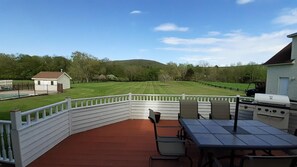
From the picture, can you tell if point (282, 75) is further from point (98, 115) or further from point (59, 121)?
point (59, 121)

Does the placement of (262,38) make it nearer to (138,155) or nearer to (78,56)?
(138,155)

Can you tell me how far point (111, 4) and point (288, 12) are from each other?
31.9 ft

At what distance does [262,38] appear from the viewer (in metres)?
13.3

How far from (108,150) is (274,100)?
453 centimetres

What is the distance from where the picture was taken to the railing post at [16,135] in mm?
2750

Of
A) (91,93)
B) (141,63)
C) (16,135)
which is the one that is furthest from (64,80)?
(141,63)

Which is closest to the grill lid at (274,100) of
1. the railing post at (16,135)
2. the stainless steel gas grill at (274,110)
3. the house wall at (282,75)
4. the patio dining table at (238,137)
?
the stainless steel gas grill at (274,110)

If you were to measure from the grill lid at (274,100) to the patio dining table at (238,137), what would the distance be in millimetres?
2069

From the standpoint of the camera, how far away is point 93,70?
40219 millimetres

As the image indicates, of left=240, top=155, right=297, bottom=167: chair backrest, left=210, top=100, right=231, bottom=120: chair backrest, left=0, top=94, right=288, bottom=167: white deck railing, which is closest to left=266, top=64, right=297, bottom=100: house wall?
left=0, top=94, right=288, bottom=167: white deck railing

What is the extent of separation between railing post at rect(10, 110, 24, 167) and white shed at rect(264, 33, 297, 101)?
1025 centimetres

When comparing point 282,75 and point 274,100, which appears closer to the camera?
point 274,100

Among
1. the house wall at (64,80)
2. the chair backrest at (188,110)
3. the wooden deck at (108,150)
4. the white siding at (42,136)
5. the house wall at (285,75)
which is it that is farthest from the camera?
the house wall at (64,80)

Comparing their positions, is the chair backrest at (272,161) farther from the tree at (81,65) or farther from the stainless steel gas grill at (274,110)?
the tree at (81,65)
